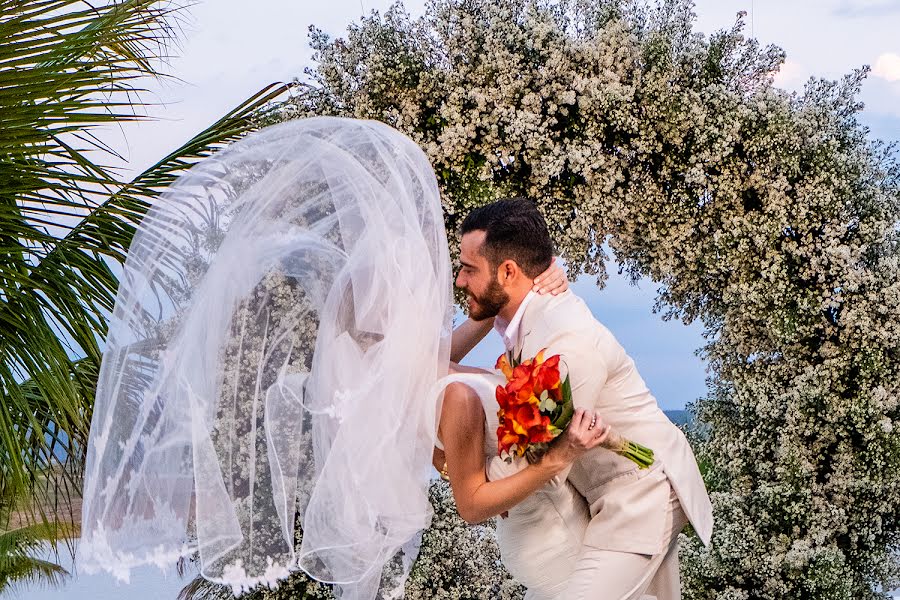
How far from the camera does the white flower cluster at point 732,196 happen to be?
552cm

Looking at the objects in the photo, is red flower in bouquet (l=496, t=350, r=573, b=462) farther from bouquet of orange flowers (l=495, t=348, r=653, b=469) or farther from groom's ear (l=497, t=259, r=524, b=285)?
groom's ear (l=497, t=259, r=524, b=285)

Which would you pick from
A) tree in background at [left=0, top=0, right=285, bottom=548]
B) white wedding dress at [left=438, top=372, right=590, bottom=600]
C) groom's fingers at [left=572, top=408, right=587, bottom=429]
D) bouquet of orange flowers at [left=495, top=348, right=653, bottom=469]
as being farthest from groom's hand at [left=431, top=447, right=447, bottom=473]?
tree in background at [left=0, top=0, right=285, bottom=548]

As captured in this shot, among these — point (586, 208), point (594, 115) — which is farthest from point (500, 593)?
point (594, 115)

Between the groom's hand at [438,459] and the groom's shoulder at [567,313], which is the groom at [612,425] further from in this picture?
the groom's hand at [438,459]

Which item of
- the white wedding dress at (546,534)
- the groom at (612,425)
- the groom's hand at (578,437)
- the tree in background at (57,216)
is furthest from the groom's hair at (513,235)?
the tree in background at (57,216)

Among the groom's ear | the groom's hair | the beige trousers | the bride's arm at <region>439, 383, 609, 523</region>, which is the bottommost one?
the beige trousers

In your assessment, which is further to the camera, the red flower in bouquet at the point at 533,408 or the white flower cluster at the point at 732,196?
the white flower cluster at the point at 732,196

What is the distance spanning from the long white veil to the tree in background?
6.74 ft

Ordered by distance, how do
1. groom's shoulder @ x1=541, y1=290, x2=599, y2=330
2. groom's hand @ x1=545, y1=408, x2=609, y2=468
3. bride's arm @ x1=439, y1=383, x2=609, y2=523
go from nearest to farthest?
groom's hand @ x1=545, y1=408, x2=609, y2=468, bride's arm @ x1=439, y1=383, x2=609, y2=523, groom's shoulder @ x1=541, y1=290, x2=599, y2=330

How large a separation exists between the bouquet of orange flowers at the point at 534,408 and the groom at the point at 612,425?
0.25 meters

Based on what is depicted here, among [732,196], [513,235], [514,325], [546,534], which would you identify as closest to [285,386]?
[514,325]

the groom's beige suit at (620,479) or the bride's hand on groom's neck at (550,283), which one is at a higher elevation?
the bride's hand on groom's neck at (550,283)

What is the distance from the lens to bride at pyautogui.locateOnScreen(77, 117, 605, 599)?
2.70 m

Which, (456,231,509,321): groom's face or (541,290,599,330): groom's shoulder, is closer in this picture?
(541,290,599,330): groom's shoulder
